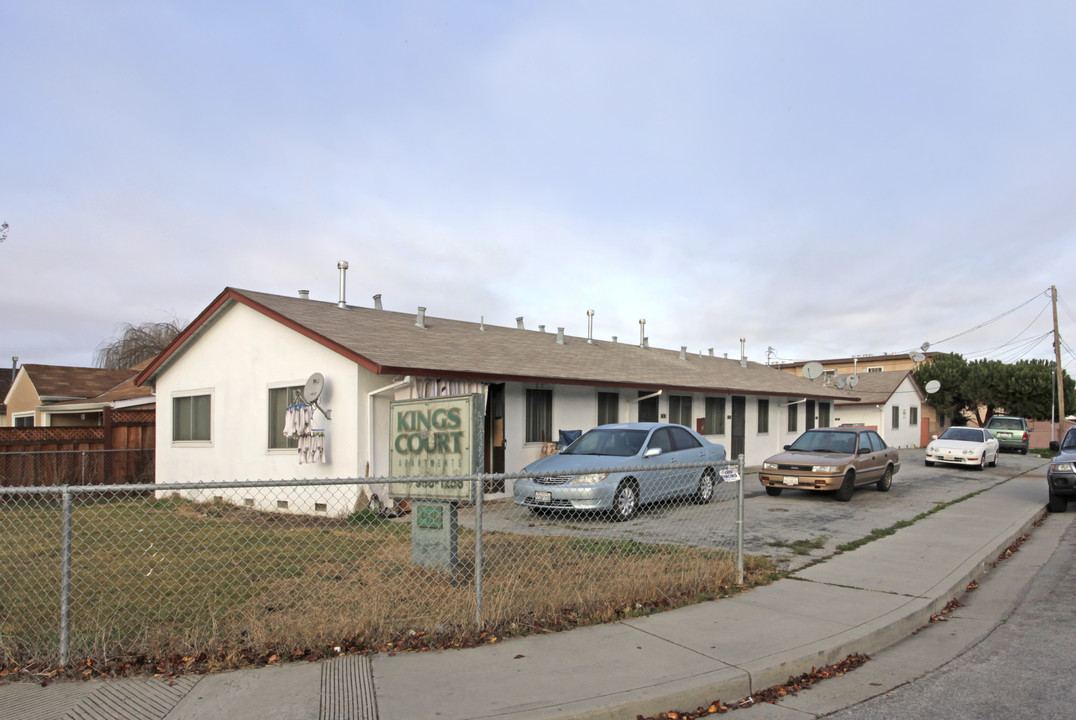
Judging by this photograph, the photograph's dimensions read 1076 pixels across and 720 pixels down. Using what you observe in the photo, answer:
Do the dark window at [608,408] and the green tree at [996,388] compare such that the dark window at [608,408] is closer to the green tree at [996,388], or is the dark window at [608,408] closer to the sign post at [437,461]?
the sign post at [437,461]

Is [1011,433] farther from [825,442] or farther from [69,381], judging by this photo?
[69,381]

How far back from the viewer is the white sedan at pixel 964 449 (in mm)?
22406

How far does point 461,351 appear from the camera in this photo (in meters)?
15.2

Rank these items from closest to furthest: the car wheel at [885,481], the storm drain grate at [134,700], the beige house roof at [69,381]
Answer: the storm drain grate at [134,700] → the car wheel at [885,481] → the beige house roof at [69,381]

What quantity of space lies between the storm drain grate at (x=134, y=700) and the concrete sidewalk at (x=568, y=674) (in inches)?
0.4

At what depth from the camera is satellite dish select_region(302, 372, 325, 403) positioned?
12812mm

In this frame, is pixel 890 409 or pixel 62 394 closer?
pixel 62 394

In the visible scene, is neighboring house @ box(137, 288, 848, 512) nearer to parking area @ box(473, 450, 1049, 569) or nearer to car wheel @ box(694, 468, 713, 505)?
parking area @ box(473, 450, 1049, 569)

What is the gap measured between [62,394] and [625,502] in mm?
23941

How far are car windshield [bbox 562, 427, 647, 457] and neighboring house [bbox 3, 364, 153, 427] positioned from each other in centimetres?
1569

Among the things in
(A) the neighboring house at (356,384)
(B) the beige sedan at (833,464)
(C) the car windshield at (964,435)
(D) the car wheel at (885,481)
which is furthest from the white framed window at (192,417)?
(C) the car windshield at (964,435)

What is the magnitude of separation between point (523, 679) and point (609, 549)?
3.66 meters

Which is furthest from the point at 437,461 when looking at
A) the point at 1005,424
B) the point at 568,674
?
the point at 1005,424

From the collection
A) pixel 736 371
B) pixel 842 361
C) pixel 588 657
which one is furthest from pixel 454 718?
pixel 842 361
